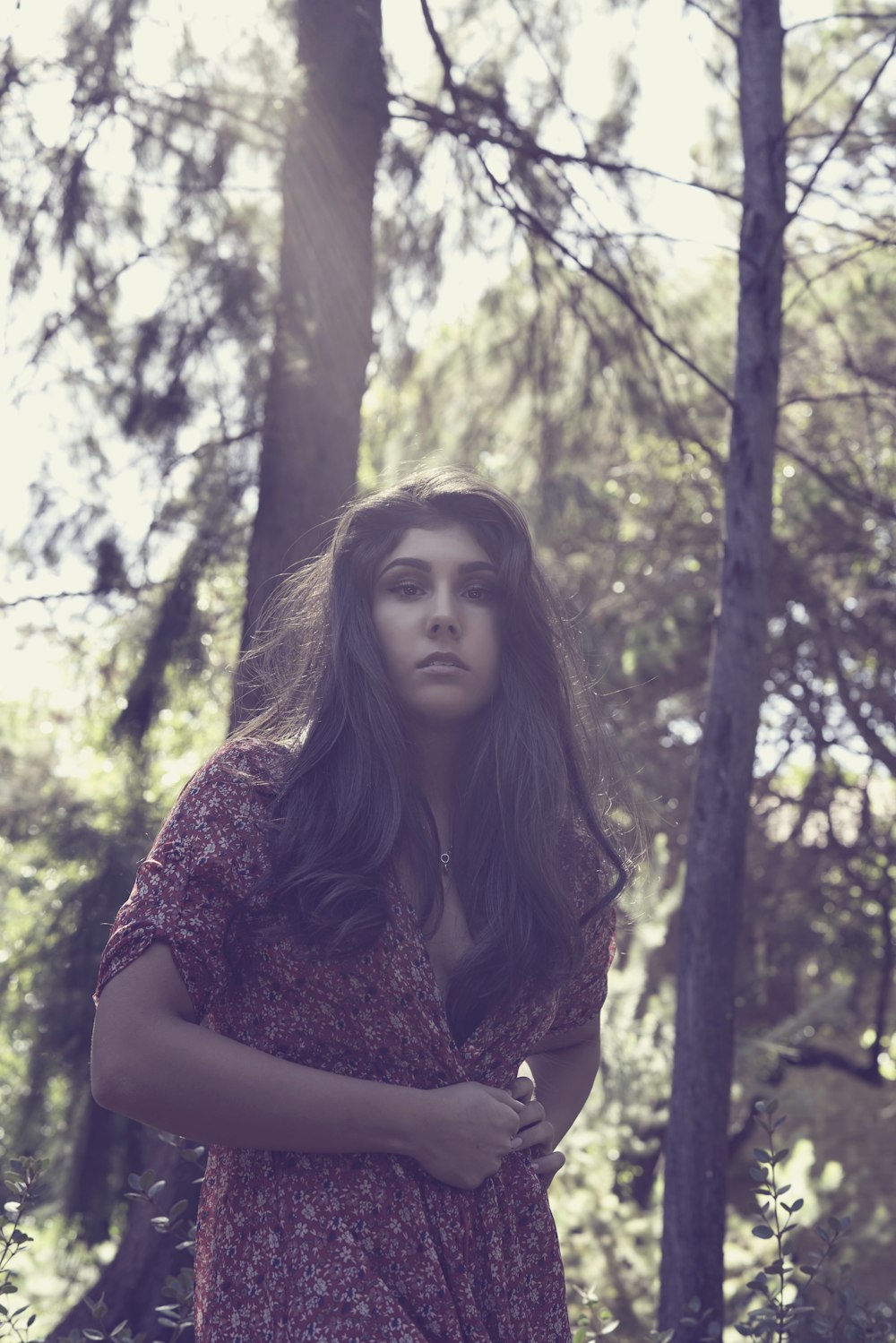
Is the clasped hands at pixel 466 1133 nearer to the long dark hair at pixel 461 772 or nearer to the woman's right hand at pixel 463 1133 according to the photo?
the woman's right hand at pixel 463 1133

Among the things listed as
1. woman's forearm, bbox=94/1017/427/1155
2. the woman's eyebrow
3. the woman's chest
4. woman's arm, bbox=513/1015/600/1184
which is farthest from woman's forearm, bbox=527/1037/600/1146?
the woman's eyebrow

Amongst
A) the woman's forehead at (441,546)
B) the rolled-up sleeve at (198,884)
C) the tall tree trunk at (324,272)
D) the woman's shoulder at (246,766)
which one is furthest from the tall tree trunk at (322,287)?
→ the rolled-up sleeve at (198,884)

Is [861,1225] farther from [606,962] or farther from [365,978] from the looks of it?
[365,978]

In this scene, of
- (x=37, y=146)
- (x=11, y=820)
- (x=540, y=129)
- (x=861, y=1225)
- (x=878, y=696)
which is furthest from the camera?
(x=878, y=696)

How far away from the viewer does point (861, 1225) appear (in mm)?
6609

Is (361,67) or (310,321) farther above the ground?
(361,67)

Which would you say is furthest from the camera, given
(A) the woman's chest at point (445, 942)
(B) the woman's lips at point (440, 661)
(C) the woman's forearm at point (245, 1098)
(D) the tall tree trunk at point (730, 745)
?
(D) the tall tree trunk at point (730, 745)

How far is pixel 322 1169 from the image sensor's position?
4.97ft

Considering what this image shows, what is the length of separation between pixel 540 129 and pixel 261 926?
12.2ft

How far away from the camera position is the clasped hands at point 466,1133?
152cm

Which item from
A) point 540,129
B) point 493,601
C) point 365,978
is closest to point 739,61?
point 540,129

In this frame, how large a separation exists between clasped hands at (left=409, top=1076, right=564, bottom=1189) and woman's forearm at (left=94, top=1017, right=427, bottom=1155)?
2cm

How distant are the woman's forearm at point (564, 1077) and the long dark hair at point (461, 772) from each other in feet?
0.96

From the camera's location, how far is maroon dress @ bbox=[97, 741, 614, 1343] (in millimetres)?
1451
